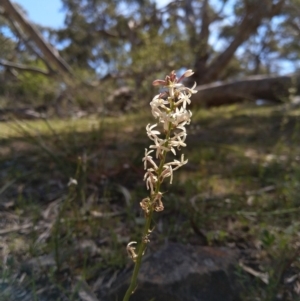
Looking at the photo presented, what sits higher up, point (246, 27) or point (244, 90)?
point (246, 27)

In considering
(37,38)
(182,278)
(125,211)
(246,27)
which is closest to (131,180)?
(125,211)

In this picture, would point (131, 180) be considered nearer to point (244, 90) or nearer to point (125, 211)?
point (125, 211)

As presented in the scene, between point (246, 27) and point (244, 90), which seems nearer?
point (244, 90)

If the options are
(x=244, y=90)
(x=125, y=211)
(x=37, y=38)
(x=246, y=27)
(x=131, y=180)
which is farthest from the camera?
(x=246, y=27)

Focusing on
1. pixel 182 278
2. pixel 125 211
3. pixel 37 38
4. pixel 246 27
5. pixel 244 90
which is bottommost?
pixel 182 278

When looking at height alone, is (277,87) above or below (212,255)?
above

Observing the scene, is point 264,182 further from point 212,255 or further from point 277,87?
point 277,87

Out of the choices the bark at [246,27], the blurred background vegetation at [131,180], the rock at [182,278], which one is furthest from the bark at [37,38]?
the rock at [182,278]

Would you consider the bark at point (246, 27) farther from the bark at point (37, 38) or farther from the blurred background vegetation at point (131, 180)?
the bark at point (37, 38)

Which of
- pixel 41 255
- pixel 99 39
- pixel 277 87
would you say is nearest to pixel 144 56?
pixel 277 87
